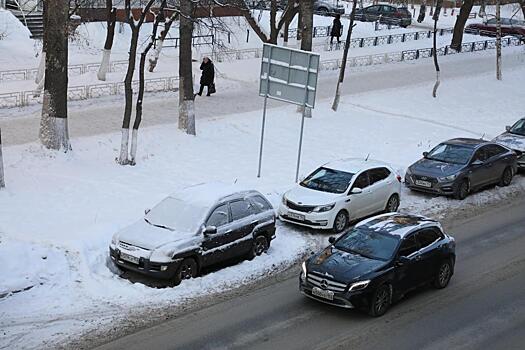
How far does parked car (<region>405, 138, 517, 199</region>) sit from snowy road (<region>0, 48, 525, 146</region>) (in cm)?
783

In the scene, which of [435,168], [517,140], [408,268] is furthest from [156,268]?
[517,140]

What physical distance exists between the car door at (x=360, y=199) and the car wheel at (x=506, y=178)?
5.88 metres

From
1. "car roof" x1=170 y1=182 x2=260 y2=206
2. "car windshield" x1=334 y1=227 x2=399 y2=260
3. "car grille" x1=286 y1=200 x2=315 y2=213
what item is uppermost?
"car roof" x1=170 y1=182 x2=260 y2=206

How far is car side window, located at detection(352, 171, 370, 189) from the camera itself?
18984 millimetres

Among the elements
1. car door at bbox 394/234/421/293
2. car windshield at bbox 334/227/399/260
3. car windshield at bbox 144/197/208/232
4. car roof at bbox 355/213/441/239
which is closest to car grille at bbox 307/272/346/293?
car windshield at bbox 334/227/399/260

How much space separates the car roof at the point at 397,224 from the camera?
48.3 ft

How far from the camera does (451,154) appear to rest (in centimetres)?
2280

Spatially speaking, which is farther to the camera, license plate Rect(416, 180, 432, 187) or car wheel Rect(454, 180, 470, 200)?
license plate Rect(416, 180, 432, 187)

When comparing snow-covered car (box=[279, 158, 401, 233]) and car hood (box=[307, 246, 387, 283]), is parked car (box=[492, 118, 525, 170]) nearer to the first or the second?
snow-covered car (box=[279, 158, 401, 233])

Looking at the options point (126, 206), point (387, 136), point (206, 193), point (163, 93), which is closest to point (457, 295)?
point (206, 193)

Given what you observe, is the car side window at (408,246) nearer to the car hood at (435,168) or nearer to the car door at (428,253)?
the car door at (428,253)

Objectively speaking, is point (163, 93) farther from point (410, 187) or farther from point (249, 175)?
point (410, 187)

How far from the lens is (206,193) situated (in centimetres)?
1608

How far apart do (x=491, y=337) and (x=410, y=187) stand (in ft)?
30.7
